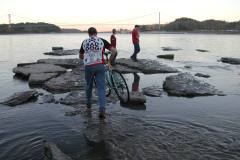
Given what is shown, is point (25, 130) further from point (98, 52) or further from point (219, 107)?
point (219, 107)

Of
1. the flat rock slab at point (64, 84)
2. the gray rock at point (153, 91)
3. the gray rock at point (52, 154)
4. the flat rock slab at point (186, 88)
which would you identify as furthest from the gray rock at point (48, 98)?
the gray rock at point (52, 154)

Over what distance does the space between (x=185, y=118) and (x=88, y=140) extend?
9.17 ft

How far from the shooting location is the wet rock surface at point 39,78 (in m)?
13.7

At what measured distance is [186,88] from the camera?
12047mm

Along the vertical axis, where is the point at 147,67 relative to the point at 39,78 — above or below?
below

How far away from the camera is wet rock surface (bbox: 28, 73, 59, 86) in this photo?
13734 mm

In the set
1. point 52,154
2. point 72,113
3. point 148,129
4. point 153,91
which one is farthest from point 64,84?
point 52,154

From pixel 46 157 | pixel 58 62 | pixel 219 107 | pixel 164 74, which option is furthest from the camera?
→ pixel 58 62

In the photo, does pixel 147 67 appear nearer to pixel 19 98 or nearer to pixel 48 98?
pixel 48 98

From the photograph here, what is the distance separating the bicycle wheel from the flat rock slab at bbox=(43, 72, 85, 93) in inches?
93.3

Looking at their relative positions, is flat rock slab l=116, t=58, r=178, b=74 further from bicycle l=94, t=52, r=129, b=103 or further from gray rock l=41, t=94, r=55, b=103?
gray rock l=41, t=94, r=55, b=103

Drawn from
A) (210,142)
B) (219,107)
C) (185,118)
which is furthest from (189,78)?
(210,142)

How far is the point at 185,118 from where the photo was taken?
29.0 ft

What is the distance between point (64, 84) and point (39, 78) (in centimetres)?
161
